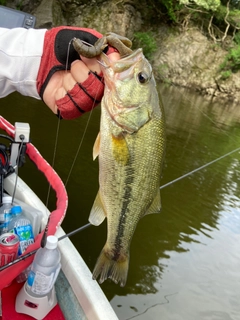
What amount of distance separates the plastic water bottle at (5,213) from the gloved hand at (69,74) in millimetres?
881

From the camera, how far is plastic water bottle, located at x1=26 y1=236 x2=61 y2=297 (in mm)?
1688

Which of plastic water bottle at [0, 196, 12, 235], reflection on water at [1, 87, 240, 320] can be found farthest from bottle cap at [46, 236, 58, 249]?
reflection on water at [1, 87, 240, 320]

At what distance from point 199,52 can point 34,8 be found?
1366 centimetres

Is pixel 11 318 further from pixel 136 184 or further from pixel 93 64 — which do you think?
pixel 93 64

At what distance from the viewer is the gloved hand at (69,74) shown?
1414mm

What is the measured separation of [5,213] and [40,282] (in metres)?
0.60

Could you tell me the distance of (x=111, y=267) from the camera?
5.53 feet

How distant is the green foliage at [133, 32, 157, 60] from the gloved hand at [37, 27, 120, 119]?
23359 mm

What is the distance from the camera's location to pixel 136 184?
5.33 feet

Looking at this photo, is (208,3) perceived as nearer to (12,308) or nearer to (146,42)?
(146,42)

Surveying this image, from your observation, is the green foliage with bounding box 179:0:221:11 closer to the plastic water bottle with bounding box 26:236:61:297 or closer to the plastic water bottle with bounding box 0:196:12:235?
the plastic water bottle with bounding box 0:196:12:235

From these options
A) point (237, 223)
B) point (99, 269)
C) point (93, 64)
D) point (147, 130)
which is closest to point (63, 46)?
point (93, 64)

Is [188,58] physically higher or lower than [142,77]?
lower

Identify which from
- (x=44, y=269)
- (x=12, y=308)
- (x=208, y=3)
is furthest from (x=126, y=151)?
(x=208, y=3)
